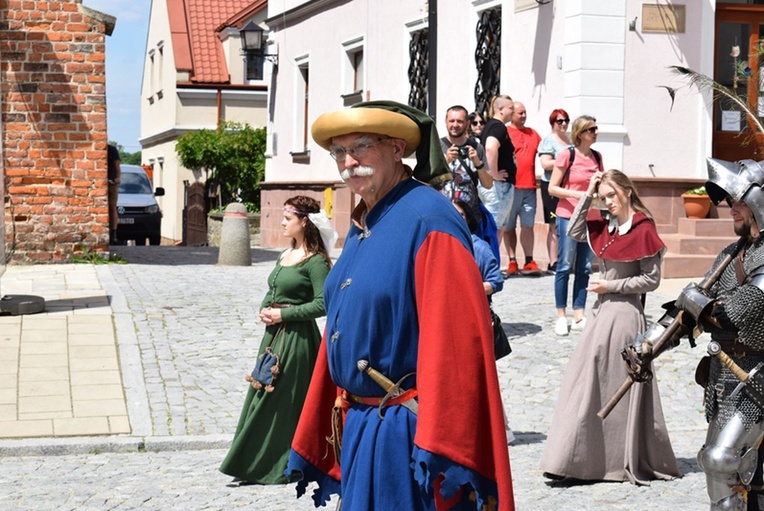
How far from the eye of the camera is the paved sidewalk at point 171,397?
22.2 ft

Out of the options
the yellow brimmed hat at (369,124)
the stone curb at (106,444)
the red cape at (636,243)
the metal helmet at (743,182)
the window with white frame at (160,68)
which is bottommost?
the stone curb at (106,444)

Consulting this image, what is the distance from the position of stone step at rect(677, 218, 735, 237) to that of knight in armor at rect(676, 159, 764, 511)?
9.52 metres

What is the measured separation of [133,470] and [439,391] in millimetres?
4206

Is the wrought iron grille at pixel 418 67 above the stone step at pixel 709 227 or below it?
above

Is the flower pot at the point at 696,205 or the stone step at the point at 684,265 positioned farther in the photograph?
the flower pot at the point at 696,205

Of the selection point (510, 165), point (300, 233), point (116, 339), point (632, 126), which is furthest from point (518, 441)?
point (632, 126)

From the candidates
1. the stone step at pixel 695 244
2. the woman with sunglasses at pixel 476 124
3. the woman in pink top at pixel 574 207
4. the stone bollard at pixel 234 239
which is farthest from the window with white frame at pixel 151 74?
the woman in pink top at pixel 574 207

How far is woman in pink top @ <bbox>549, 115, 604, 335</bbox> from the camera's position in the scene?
36.0 feet

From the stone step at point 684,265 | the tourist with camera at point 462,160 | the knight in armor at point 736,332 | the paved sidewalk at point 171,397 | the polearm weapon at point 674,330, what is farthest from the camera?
the stone step at point 684,265

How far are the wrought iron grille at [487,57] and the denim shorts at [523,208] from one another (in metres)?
3.34

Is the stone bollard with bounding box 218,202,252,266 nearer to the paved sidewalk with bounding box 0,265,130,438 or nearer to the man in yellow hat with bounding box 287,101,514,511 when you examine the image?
the paved sidewalk with bounding box 0,265,130,438

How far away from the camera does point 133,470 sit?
735 cm

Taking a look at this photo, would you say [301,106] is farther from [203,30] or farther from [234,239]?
[203,30]

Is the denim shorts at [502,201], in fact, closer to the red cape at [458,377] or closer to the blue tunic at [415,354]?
the blue tunic at [415,354]
